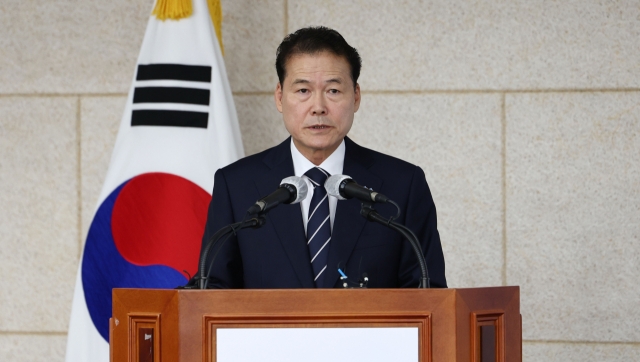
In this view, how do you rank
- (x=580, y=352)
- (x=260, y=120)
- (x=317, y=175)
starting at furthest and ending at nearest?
(x=260, y=120) < (x=580, y=352) < (x=317, y=175)

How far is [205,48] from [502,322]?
217 cm

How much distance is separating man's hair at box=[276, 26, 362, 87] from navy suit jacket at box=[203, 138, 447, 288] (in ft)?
0.82

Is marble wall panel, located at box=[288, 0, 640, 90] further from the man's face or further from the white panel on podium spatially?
the white panel on podium

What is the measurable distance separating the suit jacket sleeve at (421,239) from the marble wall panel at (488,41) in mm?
1468

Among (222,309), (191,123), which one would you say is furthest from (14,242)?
(222,309)

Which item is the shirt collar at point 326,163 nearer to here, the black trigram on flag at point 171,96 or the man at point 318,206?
the man at point 318,206

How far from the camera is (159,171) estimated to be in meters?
3.28

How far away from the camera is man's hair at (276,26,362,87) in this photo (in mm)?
2205

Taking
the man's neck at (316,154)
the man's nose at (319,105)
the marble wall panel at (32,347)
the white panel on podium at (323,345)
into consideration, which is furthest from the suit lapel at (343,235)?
the marble wall panel at (32,347)


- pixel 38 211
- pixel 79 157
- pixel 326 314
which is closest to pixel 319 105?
pixel 326 314

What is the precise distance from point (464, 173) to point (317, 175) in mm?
1603

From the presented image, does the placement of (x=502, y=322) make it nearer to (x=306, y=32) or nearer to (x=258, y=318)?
(x=258, y=318)

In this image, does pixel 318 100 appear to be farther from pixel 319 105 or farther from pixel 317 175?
pixel 317 175

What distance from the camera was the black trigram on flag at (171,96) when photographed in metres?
3.29
